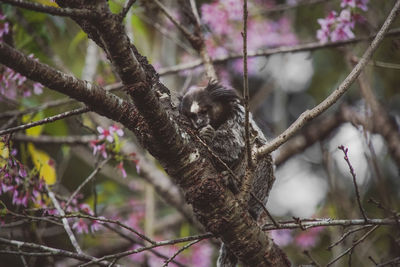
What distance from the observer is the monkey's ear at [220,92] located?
369 centimetres

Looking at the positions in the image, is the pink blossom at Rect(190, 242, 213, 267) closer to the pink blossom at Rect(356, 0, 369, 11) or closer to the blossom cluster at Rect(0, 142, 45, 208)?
the blossom cluster at Rect(0, 142, 45, 208)

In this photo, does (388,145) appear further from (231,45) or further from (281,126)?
(231,45)

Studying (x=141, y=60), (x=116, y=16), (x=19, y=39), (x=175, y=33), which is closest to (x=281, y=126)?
(x=175, y=33)

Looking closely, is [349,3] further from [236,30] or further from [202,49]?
[236,30]

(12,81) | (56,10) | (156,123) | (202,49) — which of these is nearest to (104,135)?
(12,81)

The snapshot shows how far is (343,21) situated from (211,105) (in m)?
1.35

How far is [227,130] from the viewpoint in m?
3.38

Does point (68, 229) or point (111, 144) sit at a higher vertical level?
point (111, 144)

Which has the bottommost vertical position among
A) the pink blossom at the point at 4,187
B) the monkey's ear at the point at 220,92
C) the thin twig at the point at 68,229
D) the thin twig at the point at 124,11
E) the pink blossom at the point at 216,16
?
the thin twig at the point at 68,229

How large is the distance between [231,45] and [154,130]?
4065 mm

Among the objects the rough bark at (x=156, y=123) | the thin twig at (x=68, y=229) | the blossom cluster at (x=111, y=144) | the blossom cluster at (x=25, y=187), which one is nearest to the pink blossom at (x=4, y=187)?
the blossom cluster at (x=25, y=187)

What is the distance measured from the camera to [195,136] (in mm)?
2309

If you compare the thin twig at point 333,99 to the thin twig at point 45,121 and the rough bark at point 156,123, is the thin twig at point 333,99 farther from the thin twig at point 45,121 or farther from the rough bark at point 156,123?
the thin twig at point 45,121

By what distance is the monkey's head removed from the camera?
A: 3.65m
